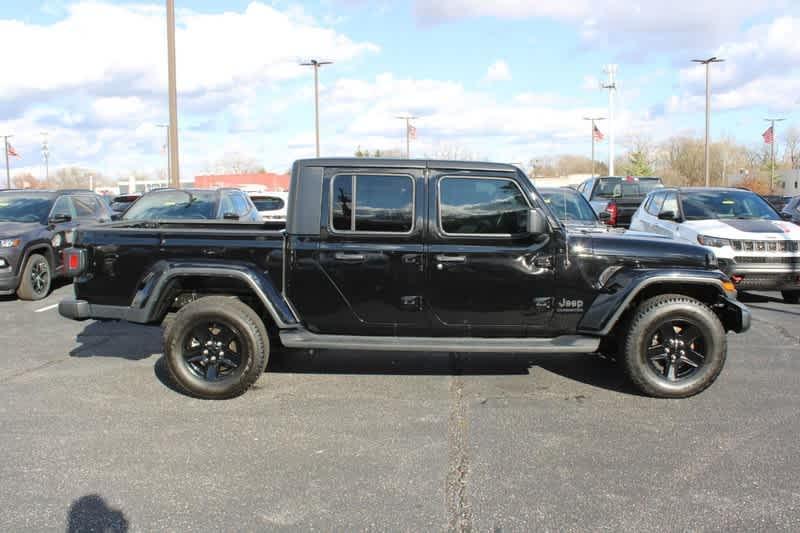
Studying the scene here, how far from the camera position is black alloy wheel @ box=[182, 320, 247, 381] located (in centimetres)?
535

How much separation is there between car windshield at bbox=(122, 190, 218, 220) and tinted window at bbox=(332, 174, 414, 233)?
5.23m

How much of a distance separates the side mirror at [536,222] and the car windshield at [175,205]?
20.5 feet

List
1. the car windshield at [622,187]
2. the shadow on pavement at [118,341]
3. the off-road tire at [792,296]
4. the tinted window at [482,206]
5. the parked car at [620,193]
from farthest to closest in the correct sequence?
1. the car windshield at [622,187]
2. the parked car at [620,193]
3. the off-road tire at [792,296]
4. the shadow on pavement at [118,341]
5. the tinted window at [482,206]

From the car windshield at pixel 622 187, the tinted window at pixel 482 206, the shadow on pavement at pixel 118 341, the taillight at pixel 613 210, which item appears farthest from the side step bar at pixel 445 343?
the car windshield at pixel 622 187

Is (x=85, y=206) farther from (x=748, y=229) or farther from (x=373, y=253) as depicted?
(x=748, y=229)

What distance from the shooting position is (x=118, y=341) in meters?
7.30

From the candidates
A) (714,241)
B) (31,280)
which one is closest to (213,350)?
(31,280)

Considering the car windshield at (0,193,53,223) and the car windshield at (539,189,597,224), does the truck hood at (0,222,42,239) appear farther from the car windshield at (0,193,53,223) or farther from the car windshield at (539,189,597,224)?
the car windshield at (539,189,597,224)

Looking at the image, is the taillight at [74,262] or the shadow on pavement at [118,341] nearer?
the taillight at [74,262]

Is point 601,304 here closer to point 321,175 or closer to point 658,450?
point 658,450

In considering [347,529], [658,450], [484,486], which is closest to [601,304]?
[658,450]

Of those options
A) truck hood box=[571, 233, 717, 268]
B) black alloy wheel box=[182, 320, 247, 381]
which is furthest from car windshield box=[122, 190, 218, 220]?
truck hood box=[571, 233, 717, 268]

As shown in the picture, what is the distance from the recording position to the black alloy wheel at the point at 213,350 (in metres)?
5.35

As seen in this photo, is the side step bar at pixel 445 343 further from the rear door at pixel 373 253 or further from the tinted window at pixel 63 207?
the tinted window at pixel 63 207
